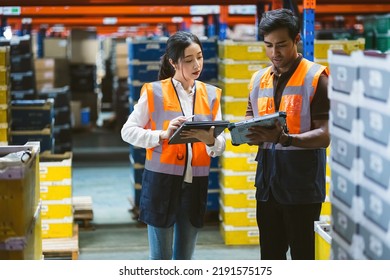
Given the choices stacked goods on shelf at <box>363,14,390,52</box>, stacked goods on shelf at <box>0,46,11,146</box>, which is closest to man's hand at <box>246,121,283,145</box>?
stacked goods on shelf at <box>0,46,11,146</box>

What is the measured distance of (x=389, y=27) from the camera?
1016 centimetres

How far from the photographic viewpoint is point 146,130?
163 inches

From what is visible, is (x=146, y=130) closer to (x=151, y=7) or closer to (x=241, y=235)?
(x=241, y=235)

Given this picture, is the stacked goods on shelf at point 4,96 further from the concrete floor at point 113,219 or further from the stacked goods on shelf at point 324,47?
the stacked goods on shelf at point 324,47

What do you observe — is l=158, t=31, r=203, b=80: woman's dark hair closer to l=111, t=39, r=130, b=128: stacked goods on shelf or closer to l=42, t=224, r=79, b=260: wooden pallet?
l=42, t=224, r=79, b=260: wooden pallet

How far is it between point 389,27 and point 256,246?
4.26 meters

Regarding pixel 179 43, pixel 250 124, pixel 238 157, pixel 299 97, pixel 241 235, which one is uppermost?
pixel 179 43

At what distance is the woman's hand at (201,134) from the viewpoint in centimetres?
393

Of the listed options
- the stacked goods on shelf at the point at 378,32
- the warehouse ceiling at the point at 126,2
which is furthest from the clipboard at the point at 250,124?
the stacked goods on shelf at the point at 378,32

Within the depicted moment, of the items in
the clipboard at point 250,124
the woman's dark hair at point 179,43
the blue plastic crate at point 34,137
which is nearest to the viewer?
the clipboard at point 250,124

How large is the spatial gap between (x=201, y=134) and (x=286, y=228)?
664 mm

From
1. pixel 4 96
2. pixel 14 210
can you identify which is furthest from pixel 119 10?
pixel 14 210

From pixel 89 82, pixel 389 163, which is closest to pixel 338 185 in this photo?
pixel 389 163

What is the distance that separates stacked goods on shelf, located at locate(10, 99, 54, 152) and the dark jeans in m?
5.16
